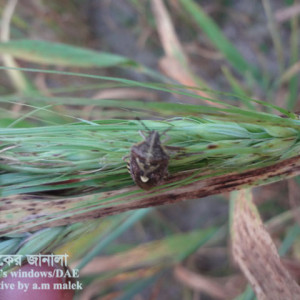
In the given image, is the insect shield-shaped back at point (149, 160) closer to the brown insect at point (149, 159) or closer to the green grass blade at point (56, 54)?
the brown insect at point (149, 159)

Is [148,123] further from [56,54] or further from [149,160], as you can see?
[56,54]

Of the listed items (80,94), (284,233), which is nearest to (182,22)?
(80,94)

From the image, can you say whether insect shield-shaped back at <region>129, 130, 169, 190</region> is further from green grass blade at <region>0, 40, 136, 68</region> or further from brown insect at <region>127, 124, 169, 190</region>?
green grass blade at <region>0, 40, 136, 68</region>

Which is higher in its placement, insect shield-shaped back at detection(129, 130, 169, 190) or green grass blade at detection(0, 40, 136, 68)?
green grass blade at detection(0, 40, 136, 68)

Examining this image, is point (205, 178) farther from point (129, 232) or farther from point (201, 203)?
point (129, 232)

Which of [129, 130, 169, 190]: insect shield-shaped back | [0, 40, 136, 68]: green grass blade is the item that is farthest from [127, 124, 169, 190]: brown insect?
[0, 40, 136, 68]: green grass blade

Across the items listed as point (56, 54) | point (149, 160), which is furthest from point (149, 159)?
point (56, 54)

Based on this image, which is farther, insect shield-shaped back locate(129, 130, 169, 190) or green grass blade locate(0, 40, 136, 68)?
green grass blade locate(0, 40, 136, 68)
